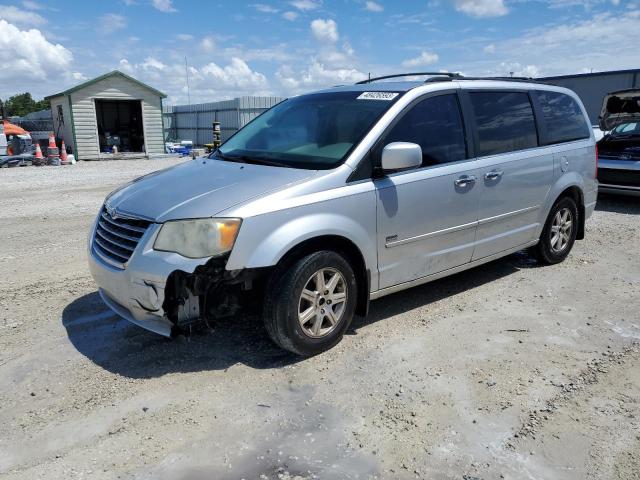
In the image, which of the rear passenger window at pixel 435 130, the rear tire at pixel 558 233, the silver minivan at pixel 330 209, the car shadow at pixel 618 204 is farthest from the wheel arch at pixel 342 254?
the car shadow at pixel 618 204

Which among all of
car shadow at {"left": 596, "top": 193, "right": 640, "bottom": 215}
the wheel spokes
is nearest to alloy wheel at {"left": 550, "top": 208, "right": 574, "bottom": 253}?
the wheel spokes

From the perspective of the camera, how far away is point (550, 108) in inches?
214

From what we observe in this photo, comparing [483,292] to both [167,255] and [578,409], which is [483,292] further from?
[167,255]

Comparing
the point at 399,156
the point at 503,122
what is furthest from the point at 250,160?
the point at 503,122

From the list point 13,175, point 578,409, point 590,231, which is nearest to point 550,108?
point 590,231

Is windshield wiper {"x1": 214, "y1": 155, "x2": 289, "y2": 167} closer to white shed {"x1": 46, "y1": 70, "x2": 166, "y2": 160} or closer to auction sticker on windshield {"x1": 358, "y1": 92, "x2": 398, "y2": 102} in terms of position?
auction sticker on windshield {"x1": 358, "y1": 92, "x2": 398, "y2": 102}

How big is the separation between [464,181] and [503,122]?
955 mm

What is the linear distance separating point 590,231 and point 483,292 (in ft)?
11.6

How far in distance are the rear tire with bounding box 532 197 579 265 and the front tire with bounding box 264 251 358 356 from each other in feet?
9.37

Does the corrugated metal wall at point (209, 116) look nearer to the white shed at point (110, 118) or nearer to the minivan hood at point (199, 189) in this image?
the white shed at point (110, 118)

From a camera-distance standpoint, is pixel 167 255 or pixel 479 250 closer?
pixel 167 255

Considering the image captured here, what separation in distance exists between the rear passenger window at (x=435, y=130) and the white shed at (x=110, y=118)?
64.8 ft

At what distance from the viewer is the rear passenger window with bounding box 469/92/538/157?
4598mm

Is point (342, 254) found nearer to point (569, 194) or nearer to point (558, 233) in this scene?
point (558, 233)
